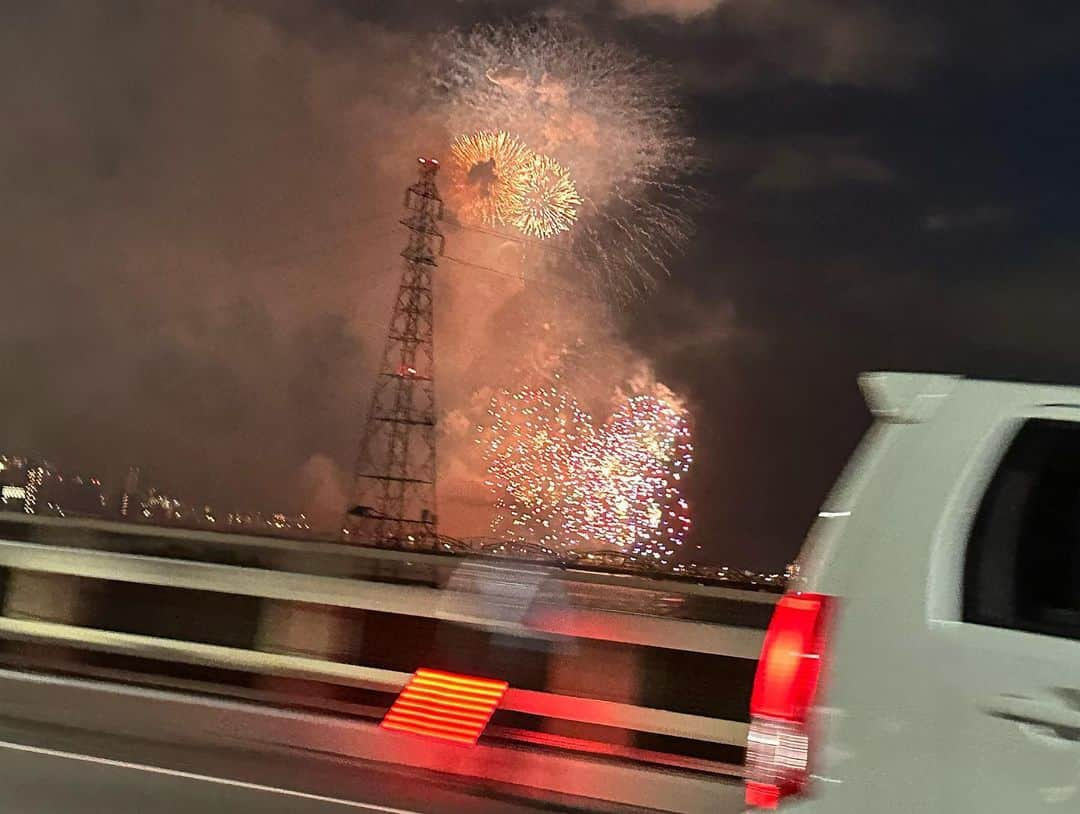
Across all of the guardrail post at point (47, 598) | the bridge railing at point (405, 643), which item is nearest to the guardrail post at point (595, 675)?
the bridge railing at point (405, 643)

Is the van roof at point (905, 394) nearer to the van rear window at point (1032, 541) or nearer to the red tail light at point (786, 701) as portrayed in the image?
the van rear window at point (1032, 541)

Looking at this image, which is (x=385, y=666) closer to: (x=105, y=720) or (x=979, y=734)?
(x=105, y=720)

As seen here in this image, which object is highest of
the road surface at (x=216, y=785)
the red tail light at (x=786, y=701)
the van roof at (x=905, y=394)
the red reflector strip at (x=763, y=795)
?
the van roof at (x=905, y=394)

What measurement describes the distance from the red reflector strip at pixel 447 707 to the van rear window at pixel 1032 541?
4493mm

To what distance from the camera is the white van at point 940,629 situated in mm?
3104

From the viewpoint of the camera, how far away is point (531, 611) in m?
7.78

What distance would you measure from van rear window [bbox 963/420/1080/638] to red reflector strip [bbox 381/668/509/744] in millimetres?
4493

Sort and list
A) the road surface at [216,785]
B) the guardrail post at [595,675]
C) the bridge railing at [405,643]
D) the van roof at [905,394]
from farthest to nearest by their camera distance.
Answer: the guardrail post at [595,675] < the bridge railing at [405,643] < the road surface at [216,785] < the van roof at [905,394]

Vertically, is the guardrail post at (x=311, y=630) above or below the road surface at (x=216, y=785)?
above

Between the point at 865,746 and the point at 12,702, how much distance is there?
6.61m

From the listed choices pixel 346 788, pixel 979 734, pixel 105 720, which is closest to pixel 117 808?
pixel 346 788

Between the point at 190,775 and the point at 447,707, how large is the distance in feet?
4.62

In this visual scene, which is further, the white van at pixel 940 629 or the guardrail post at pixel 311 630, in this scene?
the guardrail post at pixel 311 630

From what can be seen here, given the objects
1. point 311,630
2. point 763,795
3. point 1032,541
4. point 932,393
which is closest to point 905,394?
point 932,393
